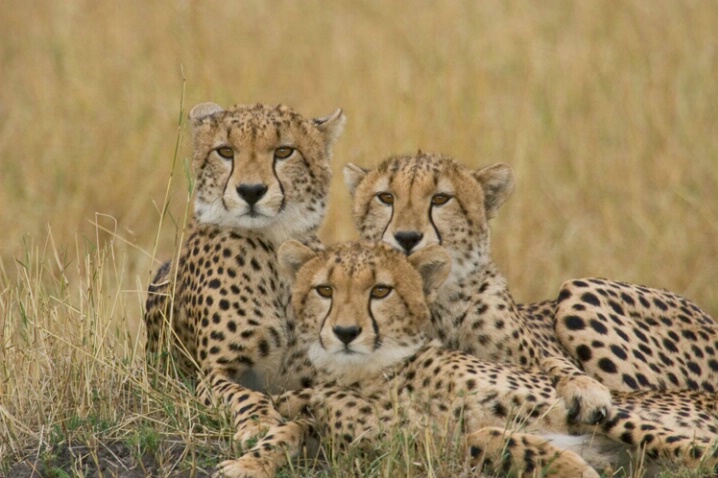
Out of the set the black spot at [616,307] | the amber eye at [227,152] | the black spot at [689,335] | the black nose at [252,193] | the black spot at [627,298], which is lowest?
the black spot at [689,335]

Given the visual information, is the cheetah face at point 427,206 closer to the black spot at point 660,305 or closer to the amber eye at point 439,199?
the amber eye at point 439,199

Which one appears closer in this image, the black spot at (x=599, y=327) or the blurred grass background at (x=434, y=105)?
the black spot at (x=599, y=327)

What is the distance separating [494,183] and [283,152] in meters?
0.78

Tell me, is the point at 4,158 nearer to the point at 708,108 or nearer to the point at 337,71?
the point at 337,71

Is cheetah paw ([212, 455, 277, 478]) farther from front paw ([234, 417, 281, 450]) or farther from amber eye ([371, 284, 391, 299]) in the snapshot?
amber eye ([371, 284, 391, 299])

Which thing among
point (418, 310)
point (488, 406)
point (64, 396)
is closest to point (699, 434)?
point (488, 406)

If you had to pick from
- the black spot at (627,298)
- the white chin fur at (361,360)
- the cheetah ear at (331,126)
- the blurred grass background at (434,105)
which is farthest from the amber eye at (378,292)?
the blurred grass background at (434,105)

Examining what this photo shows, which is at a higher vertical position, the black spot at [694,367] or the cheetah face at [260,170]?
the cheetah face at [260,170]

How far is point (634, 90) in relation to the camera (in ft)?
28.8

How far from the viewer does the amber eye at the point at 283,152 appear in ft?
17.1

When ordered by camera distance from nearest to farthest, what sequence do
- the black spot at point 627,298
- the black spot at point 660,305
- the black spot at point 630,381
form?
1. the black spot at point 630,381
2. the black spot at point 627,298
3. the black spot at point 660,305

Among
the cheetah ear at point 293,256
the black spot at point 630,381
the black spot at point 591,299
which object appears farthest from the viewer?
the black spot at point 591,299

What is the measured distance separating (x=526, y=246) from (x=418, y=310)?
3.42m

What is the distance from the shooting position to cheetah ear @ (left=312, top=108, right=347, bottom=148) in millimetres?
5498
